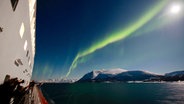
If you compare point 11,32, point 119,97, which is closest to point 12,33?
point 11,32

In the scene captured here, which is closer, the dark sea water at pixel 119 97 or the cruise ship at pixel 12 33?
the cruise ship at pixel 12 33

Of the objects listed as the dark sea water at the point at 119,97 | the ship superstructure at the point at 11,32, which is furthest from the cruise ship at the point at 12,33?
the dark sea water at the point at 119,97

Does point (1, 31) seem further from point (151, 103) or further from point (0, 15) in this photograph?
point (151, 103)

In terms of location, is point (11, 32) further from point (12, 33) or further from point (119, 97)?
point (119, 97)

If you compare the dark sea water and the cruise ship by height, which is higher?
the cruise ship

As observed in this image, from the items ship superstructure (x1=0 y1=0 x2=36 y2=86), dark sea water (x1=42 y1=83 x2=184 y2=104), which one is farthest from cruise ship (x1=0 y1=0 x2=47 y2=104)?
dark sea water (x1=42 y1=83 x2=184 y2=104)

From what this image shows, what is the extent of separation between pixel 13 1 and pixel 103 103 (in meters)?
51.7

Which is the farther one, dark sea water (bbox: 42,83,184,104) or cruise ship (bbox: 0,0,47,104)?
dark sea water (bbox: 42,83,184,104)

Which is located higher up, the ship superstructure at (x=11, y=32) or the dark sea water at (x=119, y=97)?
the ship superstructure at (x=11, y=32)

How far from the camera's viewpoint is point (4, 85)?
7172 millimetres

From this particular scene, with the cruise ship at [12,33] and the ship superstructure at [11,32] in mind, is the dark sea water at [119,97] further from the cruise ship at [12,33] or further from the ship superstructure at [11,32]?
the ship superstructure at [11,32]

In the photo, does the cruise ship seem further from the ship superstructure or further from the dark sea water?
the dark sea water

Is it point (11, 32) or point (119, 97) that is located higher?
point (11, 32)

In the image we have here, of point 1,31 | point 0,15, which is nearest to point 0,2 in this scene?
point 0,15
